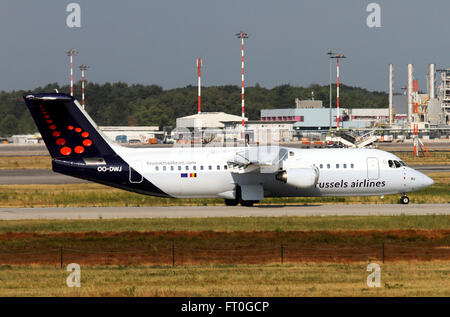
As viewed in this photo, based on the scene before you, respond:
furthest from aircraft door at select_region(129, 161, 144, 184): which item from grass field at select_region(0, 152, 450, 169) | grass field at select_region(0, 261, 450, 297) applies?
grass field at select_region(0, 152, 450, 169)

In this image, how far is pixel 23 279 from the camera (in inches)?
990

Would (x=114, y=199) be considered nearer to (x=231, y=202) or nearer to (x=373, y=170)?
(x=231, y=202)

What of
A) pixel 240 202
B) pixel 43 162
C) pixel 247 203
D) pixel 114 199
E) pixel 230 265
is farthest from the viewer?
pixel 43 162

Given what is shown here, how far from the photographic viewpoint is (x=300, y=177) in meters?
45.4

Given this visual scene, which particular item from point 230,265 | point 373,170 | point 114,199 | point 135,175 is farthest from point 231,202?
point 230,265

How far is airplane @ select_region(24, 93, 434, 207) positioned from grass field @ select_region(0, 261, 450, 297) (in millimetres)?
17126

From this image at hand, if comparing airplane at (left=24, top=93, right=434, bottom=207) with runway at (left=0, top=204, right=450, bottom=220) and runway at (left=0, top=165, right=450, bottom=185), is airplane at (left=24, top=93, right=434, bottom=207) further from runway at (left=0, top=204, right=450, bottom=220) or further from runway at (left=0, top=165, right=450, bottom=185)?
runway at (left=0, top=165, right=450, bottom=185)

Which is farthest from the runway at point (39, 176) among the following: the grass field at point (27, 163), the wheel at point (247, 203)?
the wheel at point (247, 203)

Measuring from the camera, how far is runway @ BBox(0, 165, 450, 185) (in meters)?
71.0

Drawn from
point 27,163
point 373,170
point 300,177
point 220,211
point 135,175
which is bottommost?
point 220,211

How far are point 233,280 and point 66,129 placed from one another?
2255 centimetres

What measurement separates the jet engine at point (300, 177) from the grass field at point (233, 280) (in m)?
17.7
